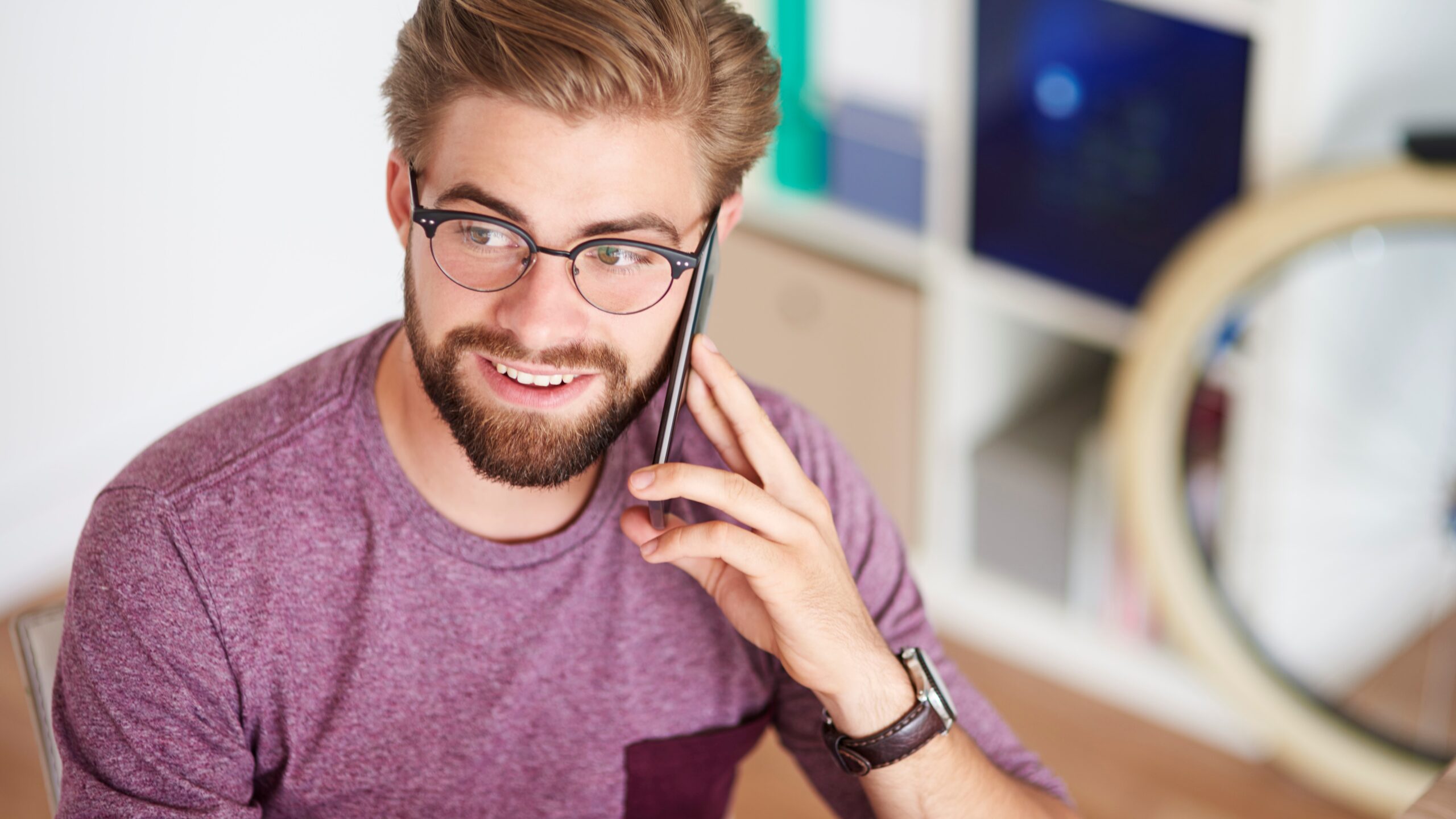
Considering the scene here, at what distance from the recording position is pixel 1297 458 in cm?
214

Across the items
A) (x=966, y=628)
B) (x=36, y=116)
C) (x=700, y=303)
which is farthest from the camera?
(x=966, y=628)

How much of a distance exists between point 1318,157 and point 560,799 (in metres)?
1.25

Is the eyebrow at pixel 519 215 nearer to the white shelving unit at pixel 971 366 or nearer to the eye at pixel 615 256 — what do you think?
the eye at pixel 615 256

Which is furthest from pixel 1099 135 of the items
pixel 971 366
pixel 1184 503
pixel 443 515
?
pixel 443 515

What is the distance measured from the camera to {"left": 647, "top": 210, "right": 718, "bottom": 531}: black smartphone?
1116 mm

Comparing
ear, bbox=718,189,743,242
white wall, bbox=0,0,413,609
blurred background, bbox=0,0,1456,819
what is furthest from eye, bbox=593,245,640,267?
blurred background, bbox=0,0,1456,819

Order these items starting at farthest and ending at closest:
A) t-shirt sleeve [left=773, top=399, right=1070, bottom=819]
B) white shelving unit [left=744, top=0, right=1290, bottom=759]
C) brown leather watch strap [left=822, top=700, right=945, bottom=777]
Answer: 1. white shelving unit [left=744, top=0, right=1290, bottom=759]
2. t-shirt sleeve [left=773, top=399, right=1070, bottom=819]
3. brown leather watch strap [left=822, top=700, right=945, bottom=777]

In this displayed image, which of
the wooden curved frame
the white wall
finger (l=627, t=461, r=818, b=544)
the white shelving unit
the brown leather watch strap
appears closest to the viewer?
finger (l=627, t=461, r=818, b=544)

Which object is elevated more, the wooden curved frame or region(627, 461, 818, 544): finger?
region(627, 461, 818, 544): finger

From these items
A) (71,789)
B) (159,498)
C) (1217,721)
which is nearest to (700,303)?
(159,498)

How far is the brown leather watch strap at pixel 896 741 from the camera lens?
112 centimetres

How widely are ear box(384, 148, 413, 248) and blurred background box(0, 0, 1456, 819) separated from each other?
1.83 ft

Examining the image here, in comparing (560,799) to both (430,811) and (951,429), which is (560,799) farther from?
(951,429)

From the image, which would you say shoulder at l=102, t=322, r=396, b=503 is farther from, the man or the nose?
the nose
